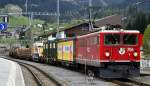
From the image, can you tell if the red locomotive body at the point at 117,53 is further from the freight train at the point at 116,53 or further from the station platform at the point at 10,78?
the station platform at the point at 10,78

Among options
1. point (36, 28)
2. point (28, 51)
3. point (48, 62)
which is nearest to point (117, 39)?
point (48, 62)

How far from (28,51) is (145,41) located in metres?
20.6

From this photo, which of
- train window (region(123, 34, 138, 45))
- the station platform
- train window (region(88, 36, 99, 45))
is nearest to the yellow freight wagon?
train window (region(88, 36, 99, 45))

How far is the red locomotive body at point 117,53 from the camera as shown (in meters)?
29.2

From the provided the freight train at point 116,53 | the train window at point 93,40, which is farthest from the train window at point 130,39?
the train window at point 93,40

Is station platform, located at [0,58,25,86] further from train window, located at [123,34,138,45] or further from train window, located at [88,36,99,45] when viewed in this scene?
train window, located at [123,34,138,45]

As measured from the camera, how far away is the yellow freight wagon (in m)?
41.2

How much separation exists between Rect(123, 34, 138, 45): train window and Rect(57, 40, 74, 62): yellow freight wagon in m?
11.0

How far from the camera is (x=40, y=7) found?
14850 cm

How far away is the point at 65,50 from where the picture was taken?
45156 millimetres

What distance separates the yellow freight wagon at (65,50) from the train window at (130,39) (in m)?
11.0

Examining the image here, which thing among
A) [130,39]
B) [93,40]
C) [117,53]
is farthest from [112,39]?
[93,40]

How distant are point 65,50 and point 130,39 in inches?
616

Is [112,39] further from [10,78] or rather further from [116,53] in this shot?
[10,78]
